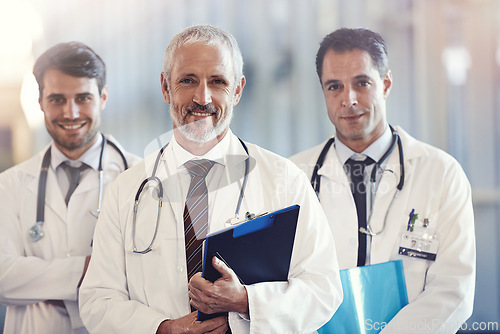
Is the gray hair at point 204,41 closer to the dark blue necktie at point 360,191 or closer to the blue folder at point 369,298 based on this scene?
the dark blue necktie at point 360,191

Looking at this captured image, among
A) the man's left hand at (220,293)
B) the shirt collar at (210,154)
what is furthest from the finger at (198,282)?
the shirt collar at (210,154)

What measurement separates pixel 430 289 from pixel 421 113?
27.4 inches

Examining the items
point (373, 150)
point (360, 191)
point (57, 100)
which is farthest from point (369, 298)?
point (57, 100)

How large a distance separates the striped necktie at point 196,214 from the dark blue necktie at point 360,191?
1.59ft

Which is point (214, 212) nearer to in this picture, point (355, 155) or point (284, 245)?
point (284, 245)

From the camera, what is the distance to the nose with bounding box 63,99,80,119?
1.66 meters

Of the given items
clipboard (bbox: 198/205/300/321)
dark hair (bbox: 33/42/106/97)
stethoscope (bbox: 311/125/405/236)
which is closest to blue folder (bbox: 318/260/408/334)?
stethoscope (bbox: 311/125/405/236)

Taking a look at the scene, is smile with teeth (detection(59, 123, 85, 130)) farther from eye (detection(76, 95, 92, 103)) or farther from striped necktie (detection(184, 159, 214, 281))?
striped necktie (detection(184, 159, 214, 281))

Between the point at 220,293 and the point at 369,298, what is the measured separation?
0.55 metres

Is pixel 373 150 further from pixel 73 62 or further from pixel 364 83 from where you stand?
pixel 73 62

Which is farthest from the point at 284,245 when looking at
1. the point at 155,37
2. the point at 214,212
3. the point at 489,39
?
the point at 489,39

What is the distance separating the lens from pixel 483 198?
1.98 meters

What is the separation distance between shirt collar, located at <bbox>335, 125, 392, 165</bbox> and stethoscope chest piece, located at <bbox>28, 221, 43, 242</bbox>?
997 mm

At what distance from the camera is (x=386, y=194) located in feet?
5.18
